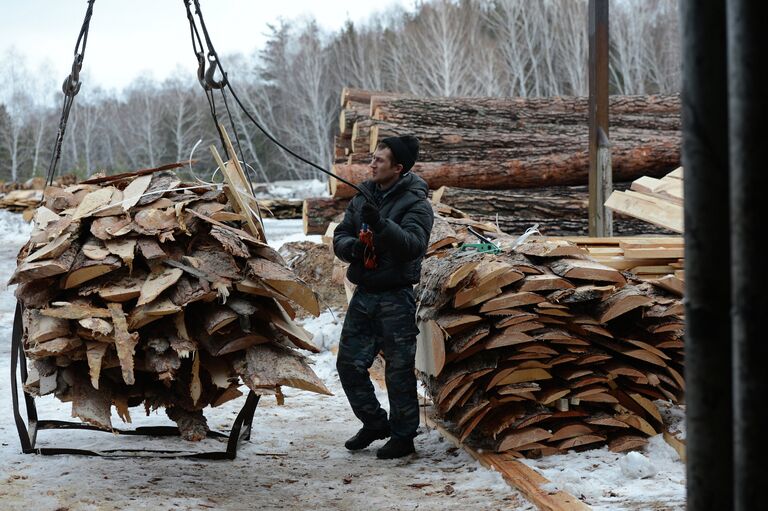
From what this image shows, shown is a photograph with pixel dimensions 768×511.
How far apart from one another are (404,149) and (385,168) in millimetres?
189

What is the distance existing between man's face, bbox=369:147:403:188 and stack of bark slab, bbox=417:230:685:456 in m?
0.75

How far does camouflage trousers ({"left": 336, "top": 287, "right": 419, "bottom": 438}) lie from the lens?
219 inches

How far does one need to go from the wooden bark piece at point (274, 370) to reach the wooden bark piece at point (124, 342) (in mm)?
588

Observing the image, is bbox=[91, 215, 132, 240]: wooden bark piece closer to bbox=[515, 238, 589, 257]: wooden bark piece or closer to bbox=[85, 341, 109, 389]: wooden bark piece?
bbox=[85, 341, 109, 389]: wooden bark piece

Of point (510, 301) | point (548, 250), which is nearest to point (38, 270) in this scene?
point (510, 301)

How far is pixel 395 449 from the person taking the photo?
563 centimetres

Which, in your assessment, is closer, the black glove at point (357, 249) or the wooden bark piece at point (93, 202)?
the wooden bark piece at point (93, 202)

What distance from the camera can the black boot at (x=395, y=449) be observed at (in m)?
5.61

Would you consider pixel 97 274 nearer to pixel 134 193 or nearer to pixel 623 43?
pixel 134 193

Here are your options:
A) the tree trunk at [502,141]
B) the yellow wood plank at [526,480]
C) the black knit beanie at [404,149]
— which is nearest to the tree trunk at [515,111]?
the tree trunk at [502,141]

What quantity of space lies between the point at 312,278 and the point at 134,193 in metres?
6.62

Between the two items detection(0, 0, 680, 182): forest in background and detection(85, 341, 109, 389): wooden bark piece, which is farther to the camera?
detection(0, 0, 680, 182): forest in background

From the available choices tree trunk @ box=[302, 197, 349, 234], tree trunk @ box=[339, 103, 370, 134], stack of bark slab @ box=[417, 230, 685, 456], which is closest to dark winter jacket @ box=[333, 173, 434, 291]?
stack of bark slab @ box=[417, 230, 685, 456]

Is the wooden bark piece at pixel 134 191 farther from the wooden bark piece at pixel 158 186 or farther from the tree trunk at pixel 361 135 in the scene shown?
the tree trunk at pixel 361 135
